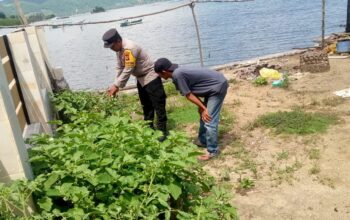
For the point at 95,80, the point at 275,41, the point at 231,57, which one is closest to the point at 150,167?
the point at 95,80

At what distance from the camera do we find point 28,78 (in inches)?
201

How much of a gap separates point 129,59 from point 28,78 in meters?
1.39

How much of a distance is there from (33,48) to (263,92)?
15.3ft

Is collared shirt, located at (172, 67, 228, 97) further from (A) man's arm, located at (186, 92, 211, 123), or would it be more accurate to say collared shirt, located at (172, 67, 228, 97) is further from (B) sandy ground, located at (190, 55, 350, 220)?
(B) sandy ground, located at (190, 55, 350, 220)

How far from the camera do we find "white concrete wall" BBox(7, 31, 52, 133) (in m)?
5.02

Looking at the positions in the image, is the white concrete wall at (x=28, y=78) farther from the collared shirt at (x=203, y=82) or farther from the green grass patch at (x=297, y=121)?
the green grass patch at (x=297, y=121)

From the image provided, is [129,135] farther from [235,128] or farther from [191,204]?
[235,128]

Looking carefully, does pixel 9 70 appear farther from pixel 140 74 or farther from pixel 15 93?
pixel 140 74

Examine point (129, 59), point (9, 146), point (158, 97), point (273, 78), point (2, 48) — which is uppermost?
point (2, 48)

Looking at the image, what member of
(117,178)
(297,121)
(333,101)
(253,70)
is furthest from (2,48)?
(253,70)

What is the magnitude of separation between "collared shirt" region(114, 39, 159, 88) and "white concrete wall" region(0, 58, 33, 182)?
3.07 meters

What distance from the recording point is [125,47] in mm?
5656

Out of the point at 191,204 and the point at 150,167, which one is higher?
the point at 150,167

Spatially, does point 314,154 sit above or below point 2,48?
below
